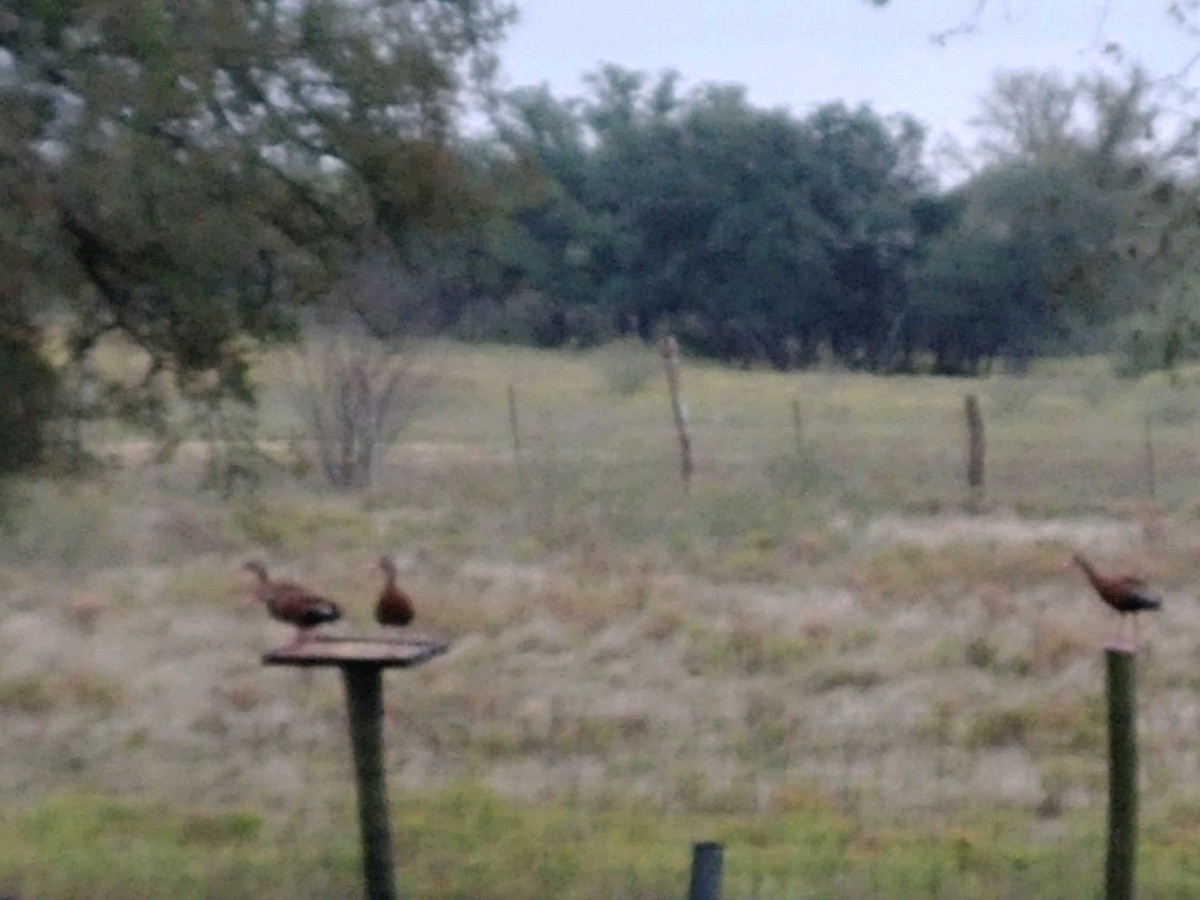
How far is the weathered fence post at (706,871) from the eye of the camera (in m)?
6.71

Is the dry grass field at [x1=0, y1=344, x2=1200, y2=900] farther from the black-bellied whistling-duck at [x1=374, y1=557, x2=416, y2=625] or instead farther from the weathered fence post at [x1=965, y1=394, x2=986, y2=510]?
the black-bellied whistling-duck at [x1=374, y1=557, x2=416, y2=625]

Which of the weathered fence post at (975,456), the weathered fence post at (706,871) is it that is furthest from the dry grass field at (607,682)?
the weathered fence post at (706,871)

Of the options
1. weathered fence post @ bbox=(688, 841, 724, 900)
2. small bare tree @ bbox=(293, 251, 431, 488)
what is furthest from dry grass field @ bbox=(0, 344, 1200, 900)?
weathered fence post @ bbox=(688, 841, 724, 900)

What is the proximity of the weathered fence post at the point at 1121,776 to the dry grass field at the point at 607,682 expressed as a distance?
3.55 ft

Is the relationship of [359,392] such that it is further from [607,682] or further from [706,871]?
[706,871]

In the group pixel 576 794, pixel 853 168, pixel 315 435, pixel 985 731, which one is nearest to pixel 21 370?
pixel 576 794

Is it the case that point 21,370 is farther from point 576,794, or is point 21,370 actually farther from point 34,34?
point 576,794

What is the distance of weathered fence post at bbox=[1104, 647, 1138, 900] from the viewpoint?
24.4ft

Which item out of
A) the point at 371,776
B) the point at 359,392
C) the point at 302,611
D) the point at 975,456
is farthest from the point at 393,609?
the point at 359,392

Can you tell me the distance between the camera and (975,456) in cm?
2659

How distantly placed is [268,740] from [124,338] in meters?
3.21

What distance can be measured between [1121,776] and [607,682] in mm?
8187

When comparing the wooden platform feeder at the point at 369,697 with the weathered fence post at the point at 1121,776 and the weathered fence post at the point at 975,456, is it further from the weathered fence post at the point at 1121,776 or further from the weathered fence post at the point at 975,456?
the weathered fence post at the point at 975,456

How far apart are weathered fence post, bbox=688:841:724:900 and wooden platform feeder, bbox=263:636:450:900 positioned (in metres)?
1.18
